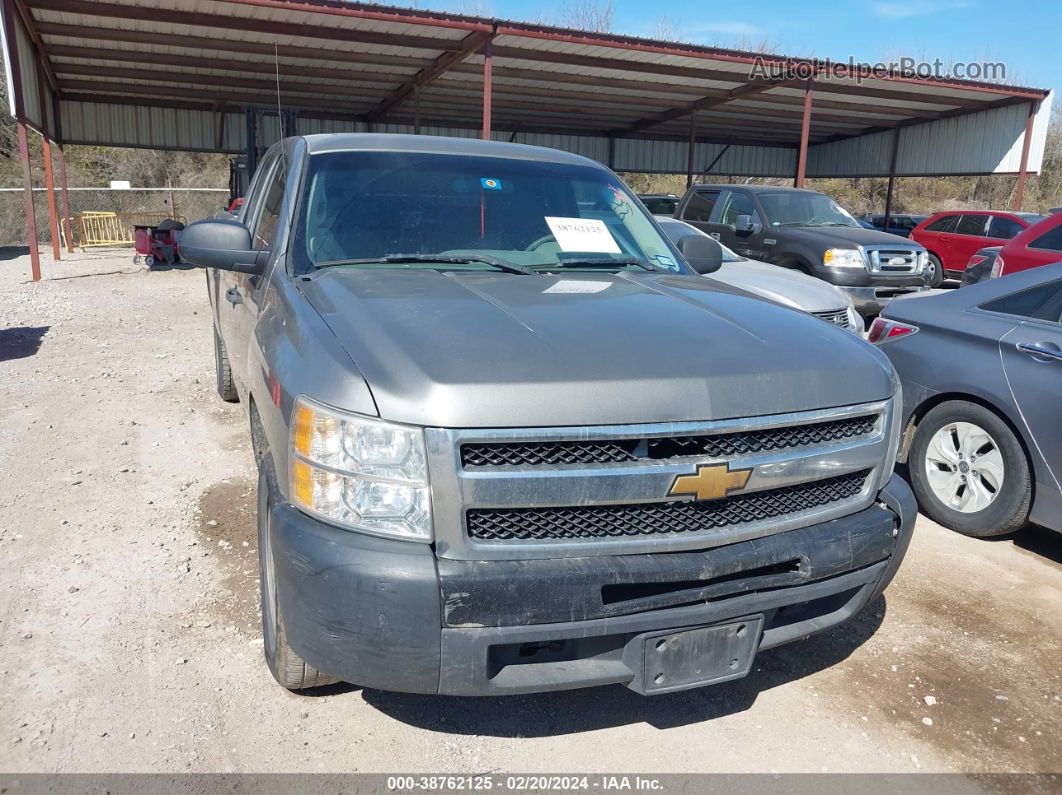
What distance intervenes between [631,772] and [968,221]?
17551mm

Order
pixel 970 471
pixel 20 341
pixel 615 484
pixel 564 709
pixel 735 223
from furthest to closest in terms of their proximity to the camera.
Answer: pixel 735 223
pixel 20 341
pixel 970 471
pixel 564 709
pixel 615 484

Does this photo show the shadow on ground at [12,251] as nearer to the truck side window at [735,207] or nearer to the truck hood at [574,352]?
the truck side window at [735,207]

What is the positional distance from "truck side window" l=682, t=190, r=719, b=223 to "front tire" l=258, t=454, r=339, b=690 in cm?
970

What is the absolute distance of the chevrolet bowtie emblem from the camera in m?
2.23

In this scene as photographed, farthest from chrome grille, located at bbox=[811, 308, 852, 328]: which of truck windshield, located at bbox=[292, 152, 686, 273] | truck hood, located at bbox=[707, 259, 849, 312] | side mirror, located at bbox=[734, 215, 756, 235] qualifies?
truck windshield, located at bbox=[292, 152, 686, 273]

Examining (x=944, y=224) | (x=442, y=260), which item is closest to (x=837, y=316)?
(x=442, y=260)

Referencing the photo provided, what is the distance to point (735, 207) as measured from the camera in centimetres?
1105

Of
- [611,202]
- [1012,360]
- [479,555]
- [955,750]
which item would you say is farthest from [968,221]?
[479,555]

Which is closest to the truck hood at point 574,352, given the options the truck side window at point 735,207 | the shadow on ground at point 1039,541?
the shadow on ground at point 1039,541

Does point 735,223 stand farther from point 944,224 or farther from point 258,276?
point 944,224

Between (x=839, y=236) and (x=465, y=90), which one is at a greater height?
(x=465, y=90)

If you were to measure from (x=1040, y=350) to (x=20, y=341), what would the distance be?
31.5ft

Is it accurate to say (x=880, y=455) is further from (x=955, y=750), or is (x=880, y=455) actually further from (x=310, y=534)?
(x=310, y=534)

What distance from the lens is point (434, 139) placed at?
12.9 feet
